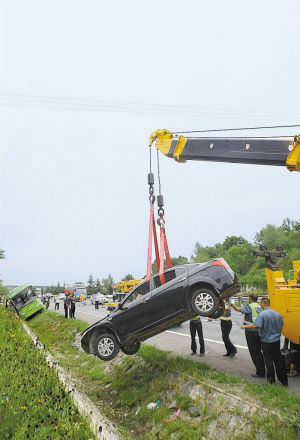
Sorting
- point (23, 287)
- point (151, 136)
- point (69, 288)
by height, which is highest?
point (151, 136)

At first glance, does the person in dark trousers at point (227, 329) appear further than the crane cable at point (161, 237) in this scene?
Yes

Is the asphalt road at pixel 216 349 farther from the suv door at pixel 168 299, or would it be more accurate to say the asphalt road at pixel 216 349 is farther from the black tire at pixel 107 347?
the black tire at pixel 107 347

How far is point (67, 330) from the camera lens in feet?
52.8

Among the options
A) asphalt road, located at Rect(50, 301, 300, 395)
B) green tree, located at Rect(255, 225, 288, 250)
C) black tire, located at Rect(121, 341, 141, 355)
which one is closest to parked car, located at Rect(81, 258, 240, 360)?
black tire, located at Rect(121, 341, 141, 355)

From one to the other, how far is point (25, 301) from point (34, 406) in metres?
18.5

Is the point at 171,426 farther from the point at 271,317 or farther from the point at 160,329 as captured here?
the point at 271,317

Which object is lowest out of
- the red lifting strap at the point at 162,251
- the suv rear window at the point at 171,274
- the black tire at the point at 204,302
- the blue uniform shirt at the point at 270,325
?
the blue uniform shirt at the point at 270,325

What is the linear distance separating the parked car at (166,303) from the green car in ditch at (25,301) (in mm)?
15195

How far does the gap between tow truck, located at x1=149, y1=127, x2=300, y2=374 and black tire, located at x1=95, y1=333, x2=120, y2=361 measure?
11.6ft

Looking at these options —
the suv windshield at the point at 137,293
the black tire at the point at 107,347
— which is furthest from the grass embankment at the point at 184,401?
the suv windshield at the point at 137,293

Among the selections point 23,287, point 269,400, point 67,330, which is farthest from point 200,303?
point 23,287

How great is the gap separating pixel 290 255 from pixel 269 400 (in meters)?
55.9

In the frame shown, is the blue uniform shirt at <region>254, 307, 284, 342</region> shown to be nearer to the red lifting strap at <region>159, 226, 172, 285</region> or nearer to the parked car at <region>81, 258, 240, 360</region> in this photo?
the parked car at <region>81, 258, 240, 360</region>

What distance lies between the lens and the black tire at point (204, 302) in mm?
6379
